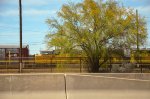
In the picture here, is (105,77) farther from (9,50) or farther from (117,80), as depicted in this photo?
(9,50)

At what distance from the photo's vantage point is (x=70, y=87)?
1017 centimetres

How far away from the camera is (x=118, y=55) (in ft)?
100

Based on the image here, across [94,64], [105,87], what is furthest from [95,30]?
[105,87]

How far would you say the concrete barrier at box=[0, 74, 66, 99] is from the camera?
1002cm

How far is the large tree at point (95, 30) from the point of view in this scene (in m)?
29.4

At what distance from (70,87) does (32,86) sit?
1.10 m

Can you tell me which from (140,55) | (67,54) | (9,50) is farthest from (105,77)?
(9,50)

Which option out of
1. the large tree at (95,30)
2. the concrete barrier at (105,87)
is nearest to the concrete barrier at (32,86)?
the concrete barrier at (105,87)

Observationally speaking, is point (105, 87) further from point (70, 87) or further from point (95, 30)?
point (95, 30)

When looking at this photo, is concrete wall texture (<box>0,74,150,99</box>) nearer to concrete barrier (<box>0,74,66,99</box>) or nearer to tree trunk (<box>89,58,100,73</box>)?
concrete barrier (<box>0,74,66,99</box>)

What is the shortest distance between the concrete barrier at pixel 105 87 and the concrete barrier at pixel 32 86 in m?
0.31

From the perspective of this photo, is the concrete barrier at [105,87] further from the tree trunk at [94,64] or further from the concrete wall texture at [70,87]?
the tree trunk at [94,64]

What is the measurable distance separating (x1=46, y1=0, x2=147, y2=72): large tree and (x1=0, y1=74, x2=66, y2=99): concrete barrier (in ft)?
61.7

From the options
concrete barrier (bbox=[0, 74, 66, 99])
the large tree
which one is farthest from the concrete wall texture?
the large tree
